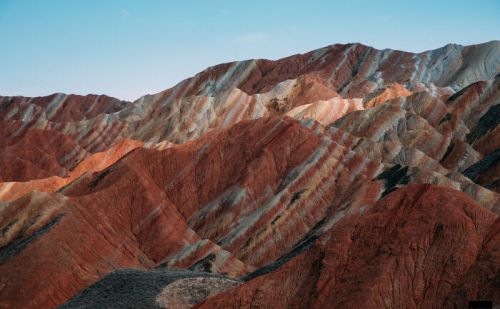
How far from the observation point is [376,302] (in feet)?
150

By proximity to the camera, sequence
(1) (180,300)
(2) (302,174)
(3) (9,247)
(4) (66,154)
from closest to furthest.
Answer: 1. (1) (180,300)
2. (3) (9,247)
3. (2) (302,174)
4. (4) (66,154)

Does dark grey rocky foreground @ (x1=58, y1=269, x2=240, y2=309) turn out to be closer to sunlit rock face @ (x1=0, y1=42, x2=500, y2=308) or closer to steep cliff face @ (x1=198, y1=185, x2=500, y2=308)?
sunlit rock face @ (x1=0, y1=42, x2=500, y2=308)

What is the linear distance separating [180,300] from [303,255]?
9.91 m

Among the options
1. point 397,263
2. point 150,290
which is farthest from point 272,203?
point 397,263

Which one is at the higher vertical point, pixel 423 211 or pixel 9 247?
pixel 9 247

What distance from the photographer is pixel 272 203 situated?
89188 mm

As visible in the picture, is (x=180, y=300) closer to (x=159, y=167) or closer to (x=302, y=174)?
(x=302, y=174)

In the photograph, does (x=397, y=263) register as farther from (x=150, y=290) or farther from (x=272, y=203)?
(x=272, y=203)

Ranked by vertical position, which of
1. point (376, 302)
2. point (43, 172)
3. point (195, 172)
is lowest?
point (376, 302)

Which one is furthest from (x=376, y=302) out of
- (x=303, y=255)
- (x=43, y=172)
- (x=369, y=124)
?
(x=43, y=172)

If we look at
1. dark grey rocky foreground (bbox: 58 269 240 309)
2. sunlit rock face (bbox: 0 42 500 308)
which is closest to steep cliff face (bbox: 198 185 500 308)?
sunlit rock face (bbox: 0 42 500 308)

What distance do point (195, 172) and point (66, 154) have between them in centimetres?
5997

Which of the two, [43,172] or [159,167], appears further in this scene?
[43,172]

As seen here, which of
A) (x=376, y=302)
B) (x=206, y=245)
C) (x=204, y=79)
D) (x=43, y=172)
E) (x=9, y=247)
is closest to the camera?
(x=376, y=302)
